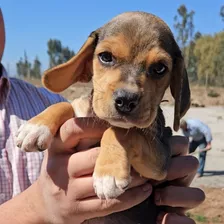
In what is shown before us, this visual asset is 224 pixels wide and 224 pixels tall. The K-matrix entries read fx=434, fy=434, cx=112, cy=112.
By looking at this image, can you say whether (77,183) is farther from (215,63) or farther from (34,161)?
(215,63)

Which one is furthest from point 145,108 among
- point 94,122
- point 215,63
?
point 215,63

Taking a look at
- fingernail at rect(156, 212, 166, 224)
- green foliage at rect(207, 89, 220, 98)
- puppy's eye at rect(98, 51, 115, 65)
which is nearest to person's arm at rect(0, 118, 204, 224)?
fingernail at rect(156, 212, 166, 224)

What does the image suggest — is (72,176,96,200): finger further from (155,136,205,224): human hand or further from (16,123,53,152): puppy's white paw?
(155,136,205,224): human hand

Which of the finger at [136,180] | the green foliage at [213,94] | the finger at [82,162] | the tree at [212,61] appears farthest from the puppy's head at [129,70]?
the tree at [212,61]

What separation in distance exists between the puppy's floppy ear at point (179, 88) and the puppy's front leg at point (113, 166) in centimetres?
63

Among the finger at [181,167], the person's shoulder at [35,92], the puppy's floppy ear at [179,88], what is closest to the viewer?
the finger at [181,167]

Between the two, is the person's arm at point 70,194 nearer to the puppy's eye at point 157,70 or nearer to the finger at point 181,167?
the finger at point 181,167

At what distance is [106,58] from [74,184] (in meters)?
0.77

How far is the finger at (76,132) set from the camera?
7.95 ft

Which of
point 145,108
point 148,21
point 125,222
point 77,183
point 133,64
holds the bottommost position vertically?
point 125,222

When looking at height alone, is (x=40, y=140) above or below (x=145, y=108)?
below

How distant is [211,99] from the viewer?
36.4 metres

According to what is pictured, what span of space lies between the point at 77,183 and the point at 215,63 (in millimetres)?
47359

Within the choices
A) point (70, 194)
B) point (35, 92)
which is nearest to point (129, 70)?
point (70, 194)
